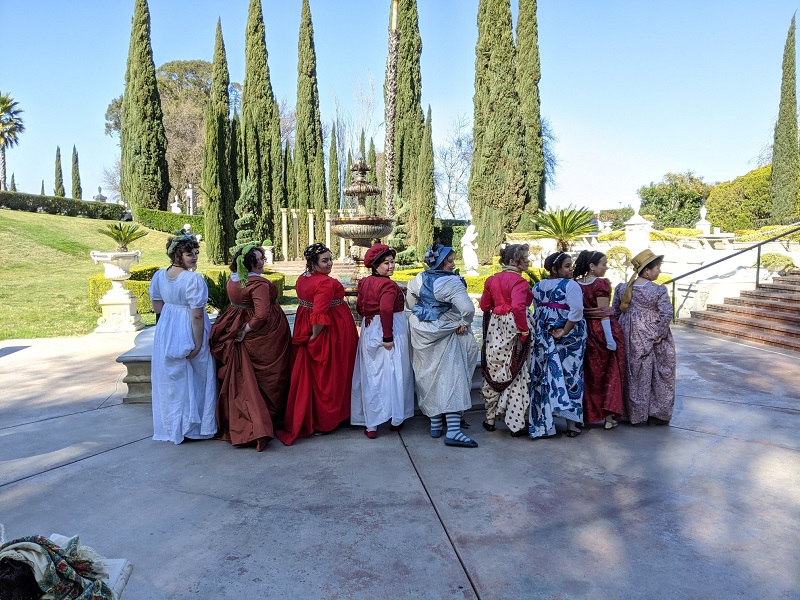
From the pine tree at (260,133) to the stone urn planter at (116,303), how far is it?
13.5m

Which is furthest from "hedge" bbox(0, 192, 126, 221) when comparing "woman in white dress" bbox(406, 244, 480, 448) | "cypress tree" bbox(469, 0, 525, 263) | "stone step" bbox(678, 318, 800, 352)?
"stone step" bbox(678, 318, 800, 352)

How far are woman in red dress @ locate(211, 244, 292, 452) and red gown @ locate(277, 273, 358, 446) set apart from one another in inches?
5.1

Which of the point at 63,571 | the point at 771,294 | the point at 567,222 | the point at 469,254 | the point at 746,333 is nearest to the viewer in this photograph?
the point at 63,571

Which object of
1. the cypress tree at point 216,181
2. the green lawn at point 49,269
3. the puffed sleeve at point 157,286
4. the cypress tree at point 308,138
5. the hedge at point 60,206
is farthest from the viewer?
the cypress tree at point 308,138

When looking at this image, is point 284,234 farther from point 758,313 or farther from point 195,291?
point 195,291

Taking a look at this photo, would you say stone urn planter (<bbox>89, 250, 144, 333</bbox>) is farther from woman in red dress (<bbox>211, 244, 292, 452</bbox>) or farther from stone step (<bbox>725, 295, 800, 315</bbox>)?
stone step (<bbox>725, 295, 800, 315</bbox>)

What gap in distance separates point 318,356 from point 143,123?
86.9 ft

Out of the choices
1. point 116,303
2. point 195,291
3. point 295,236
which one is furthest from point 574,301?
point 295,236

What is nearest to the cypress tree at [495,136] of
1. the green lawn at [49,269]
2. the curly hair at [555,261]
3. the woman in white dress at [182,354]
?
the green lawn at [49,269]

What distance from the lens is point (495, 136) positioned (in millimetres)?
24000

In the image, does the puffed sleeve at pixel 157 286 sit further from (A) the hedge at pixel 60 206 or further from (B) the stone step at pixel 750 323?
(A) the hedge at pixel 60 206

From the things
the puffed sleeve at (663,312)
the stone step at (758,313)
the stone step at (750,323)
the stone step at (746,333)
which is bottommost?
the stone step at (746,333)

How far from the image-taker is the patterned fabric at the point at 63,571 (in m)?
1.52

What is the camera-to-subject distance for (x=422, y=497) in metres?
3.19
